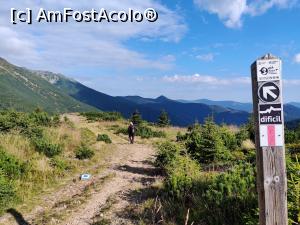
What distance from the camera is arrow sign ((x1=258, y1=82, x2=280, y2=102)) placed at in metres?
3.46

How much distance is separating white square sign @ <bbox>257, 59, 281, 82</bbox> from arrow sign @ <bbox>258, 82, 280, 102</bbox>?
0.18ft

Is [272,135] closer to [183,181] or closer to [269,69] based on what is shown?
[269,69]

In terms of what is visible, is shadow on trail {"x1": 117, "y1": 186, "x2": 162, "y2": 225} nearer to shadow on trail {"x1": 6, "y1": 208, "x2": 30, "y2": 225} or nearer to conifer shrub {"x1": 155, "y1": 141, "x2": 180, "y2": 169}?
conifer shrub {"x1": 155, "y1": 141, "x2": 180, "y2": 169}

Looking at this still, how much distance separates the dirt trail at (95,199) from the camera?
820cm

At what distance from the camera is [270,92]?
346cm

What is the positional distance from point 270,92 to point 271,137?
1.38 feet

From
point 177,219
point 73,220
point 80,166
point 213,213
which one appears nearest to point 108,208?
point 73,220

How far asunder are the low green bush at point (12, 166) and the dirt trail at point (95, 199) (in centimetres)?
125

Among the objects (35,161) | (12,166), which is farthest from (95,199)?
(35,161)

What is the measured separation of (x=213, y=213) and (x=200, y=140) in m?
6.69

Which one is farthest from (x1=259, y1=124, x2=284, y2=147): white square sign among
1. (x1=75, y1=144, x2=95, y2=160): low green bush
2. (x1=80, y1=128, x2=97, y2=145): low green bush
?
(x1=80, y1=128, x2=97, y2=145): low green bush

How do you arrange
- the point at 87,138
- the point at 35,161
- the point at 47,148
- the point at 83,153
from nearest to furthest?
1. the point at 35,161
2. the point at 47,148
3. the point at 83,153
4. the point at 87,138

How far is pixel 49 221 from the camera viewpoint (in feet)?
26.5

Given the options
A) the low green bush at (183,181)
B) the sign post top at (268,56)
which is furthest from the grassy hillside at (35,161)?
the sign post top at (268,56)
